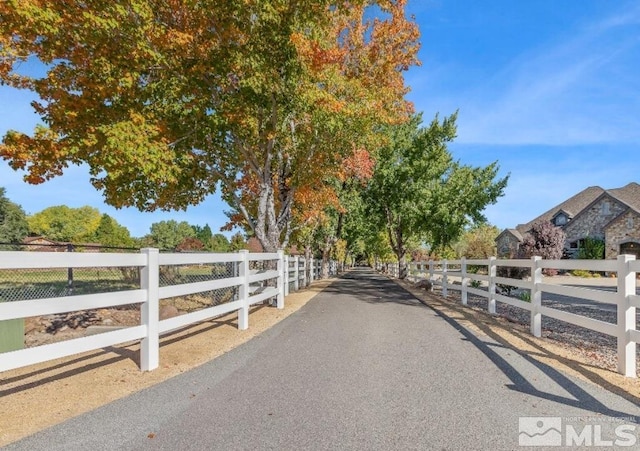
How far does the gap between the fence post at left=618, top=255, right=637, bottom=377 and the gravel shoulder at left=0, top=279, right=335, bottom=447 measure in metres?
4.89

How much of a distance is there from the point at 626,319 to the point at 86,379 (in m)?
6.04

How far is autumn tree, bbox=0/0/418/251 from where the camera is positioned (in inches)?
368

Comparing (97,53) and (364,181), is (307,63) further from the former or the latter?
(364,181)

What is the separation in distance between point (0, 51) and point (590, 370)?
1331 centimetres

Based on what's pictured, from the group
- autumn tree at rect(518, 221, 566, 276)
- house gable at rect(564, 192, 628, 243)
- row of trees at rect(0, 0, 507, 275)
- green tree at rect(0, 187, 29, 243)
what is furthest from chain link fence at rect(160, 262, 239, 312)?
green tree at rect(0, 187, 29, 243)

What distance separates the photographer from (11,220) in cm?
6856

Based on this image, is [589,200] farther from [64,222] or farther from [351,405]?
[64,222]

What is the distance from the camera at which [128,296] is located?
4742 mm

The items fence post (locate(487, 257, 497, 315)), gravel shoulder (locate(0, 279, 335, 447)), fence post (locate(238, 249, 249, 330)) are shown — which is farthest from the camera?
fence post (locate(487, 257, 497, 315))

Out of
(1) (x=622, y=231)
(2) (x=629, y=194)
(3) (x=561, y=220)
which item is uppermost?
(2) (x=629, y=194)

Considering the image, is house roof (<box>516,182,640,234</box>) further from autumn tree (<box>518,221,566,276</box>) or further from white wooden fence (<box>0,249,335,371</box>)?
white wooden fence (<box>0,249,335,371</box>)

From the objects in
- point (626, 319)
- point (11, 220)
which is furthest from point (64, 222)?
point (626, 319)

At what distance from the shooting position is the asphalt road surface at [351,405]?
308 centimetres

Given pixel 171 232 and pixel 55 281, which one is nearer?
pixel 55 281
